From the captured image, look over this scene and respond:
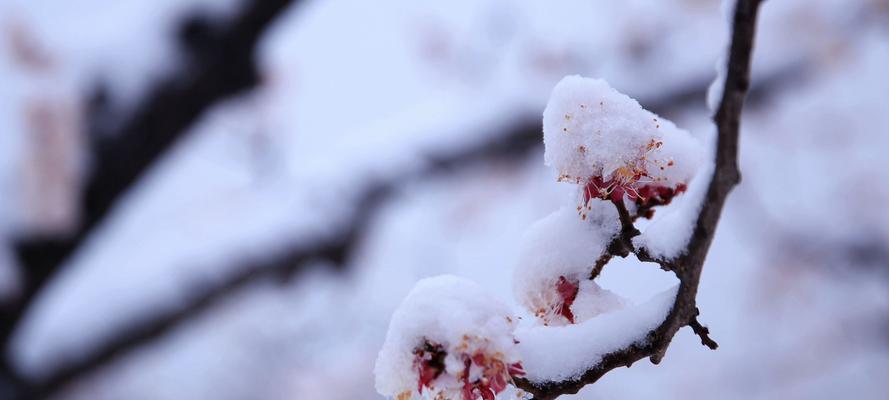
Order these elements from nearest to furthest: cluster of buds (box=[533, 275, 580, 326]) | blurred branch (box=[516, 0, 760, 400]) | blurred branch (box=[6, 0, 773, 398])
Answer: blurred branch (box=[516, 0, 760, 400])
cluster of buds (box=[533, 275, 580, 326])
blurred branch (box=[6, 0, 773, 398])

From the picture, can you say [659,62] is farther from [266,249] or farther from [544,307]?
[544,307]

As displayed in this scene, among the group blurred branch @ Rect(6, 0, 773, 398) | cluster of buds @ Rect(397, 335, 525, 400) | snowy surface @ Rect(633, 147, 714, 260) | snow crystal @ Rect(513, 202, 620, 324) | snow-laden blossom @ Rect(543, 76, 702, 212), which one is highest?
blurred branch @ Rect(6, 0, 773, 398)

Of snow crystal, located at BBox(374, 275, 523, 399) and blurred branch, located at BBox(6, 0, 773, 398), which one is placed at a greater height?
blurred branch, located at BBox(6, 0, 773, 398)

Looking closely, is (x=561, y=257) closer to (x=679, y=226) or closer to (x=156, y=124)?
(x=679, y=226)

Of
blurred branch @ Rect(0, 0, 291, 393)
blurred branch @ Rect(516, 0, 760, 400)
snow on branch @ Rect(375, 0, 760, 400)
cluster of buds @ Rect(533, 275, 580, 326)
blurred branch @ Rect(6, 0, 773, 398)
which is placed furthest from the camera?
blurred branch @ Rect(6, 0, 773, 398)

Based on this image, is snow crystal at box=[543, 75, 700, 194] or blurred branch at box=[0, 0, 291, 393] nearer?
snow crystal at box=[543, 75, 700, 194]

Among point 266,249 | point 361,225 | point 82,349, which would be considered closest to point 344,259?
point 361,225

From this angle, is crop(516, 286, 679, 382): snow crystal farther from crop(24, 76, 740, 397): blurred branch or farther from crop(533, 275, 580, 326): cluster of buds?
crop(24, 76, 740, 397): blurred branch

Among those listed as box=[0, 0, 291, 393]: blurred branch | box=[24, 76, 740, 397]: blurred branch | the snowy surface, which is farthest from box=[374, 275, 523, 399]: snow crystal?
box=[24, 76, 740, 397]: blurred branch
